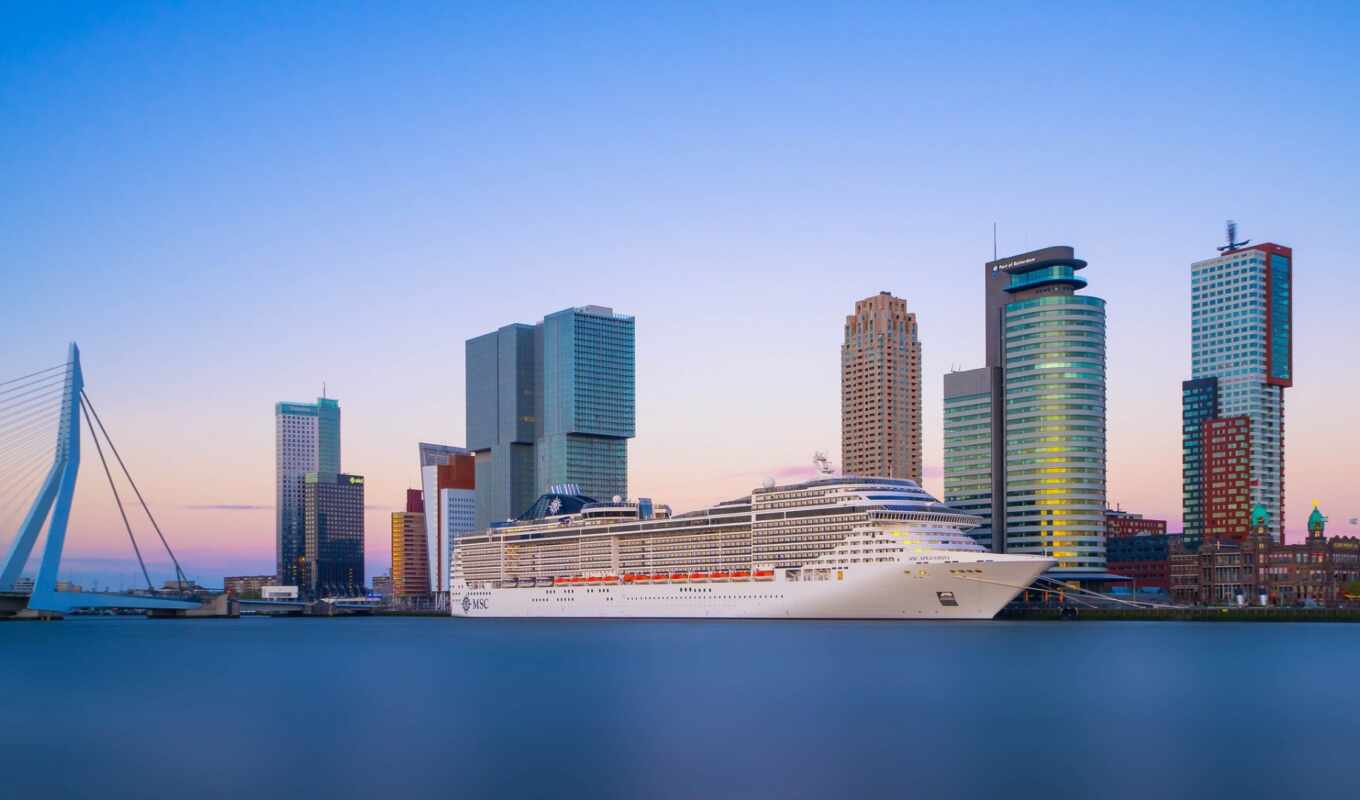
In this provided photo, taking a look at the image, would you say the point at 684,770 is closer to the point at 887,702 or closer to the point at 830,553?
the point at 887,702

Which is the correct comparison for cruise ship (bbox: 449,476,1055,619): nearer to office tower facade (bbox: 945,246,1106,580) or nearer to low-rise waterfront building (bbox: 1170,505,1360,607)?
office tower facade (bbox: 945,246,1106,580)

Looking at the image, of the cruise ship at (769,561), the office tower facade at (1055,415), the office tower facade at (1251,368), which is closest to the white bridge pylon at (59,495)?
the cruise ship at (769,561)

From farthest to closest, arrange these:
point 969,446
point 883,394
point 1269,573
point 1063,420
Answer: point 883,394
point 969,446
point 1063,420
point 1269,573

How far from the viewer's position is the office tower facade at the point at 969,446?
14288 centimetres

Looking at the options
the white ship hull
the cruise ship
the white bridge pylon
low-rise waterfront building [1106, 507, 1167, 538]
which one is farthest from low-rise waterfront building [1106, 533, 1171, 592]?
the white bridge pylon

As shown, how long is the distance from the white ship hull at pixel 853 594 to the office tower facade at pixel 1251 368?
341ft

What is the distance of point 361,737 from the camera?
38.3 metres

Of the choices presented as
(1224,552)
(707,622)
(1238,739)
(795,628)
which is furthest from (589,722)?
(1224,552)

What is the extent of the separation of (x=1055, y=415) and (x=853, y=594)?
48731 mm

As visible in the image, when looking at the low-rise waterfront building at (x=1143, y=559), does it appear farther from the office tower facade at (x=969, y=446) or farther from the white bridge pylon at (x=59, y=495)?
the white bridge pylon at (x=59, y=495)

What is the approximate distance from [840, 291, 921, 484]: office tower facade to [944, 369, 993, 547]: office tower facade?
42872 mm

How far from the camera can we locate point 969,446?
474ft

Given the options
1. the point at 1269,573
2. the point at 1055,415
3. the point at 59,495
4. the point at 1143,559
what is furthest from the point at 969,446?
the point at 59,495

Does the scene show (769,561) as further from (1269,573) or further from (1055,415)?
(1269,573)
